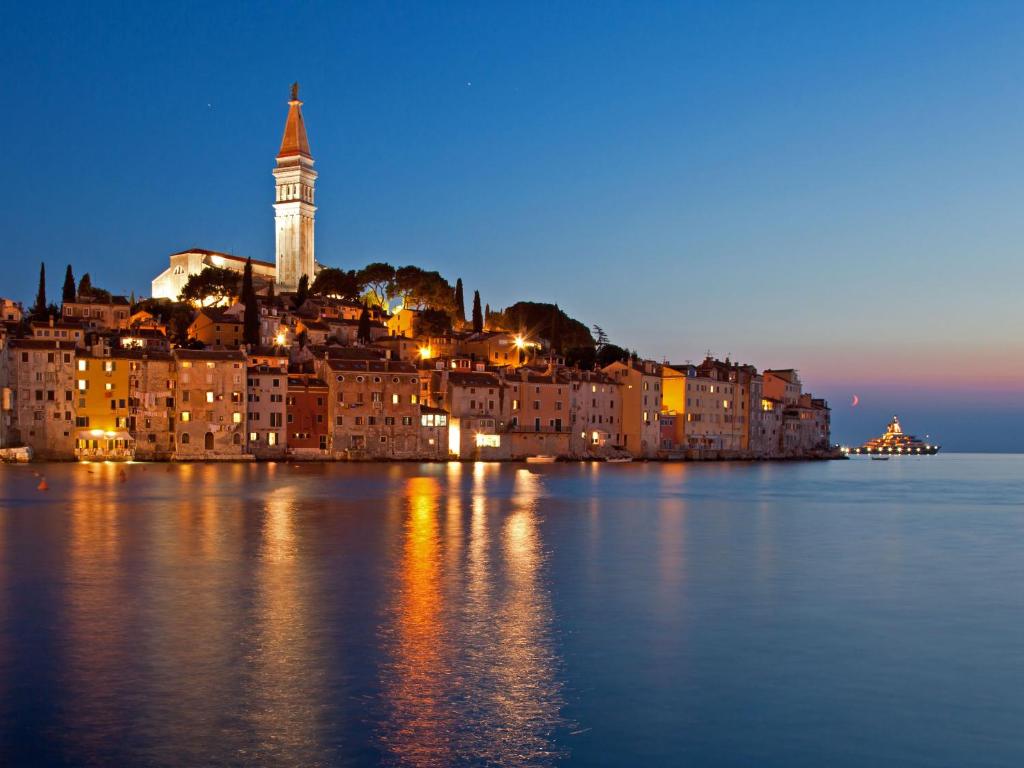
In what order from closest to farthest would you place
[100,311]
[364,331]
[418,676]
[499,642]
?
[418,676] → [499,642] → [100,311] → [364,331]

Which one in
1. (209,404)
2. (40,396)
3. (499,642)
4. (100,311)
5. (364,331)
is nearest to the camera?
(499,642)

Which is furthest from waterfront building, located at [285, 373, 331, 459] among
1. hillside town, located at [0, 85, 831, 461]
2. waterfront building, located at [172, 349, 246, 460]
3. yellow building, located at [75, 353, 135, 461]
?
Result: yellow building, located at [75, 353, 135, 461]

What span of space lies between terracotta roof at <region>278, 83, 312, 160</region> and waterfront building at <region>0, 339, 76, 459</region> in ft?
195

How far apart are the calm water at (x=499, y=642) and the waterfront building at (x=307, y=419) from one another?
104 feet

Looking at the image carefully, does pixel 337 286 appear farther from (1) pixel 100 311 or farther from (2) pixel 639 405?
(2) pixel 639 405

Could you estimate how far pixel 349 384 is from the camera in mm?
59625

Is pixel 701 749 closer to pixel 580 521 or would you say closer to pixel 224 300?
pixel 580 521

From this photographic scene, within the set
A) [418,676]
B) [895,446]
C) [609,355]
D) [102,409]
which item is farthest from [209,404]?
[895,446]

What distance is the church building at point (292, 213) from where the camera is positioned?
106312 mm

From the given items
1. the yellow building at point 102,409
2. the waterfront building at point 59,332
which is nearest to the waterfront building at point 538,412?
the yellow building at point 102,409

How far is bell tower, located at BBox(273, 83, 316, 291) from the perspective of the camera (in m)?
107

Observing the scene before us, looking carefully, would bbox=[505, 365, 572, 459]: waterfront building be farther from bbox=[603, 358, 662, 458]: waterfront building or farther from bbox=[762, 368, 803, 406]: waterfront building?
bbox=[762, 368, 803, 406]: waterfront building

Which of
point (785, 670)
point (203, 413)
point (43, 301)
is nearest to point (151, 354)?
point (203, 413)

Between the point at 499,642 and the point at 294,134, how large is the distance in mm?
106463
